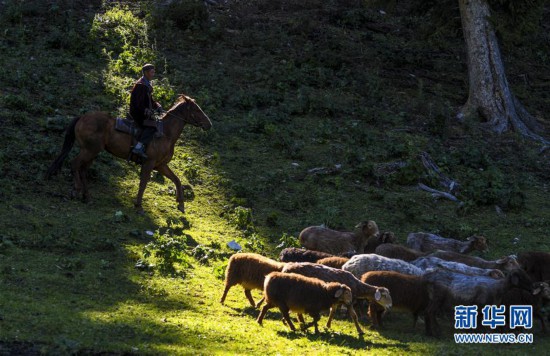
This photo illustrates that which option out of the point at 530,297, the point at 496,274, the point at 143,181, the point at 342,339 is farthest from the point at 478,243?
the point at 143,181

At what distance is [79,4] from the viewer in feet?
102

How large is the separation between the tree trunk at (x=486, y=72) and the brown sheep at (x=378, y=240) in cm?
1086

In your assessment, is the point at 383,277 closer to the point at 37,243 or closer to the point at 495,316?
the point at 495,316

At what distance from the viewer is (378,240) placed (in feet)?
58.7

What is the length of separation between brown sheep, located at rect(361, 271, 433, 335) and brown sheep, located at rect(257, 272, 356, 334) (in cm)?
112

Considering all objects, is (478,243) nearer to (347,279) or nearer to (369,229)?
(369,229)

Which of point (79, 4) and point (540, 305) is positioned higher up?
point (79, 4)

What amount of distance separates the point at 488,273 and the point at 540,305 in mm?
1134

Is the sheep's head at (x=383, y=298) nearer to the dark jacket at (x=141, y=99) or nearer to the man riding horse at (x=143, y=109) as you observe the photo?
the man riding horse at (x=143, y=109)

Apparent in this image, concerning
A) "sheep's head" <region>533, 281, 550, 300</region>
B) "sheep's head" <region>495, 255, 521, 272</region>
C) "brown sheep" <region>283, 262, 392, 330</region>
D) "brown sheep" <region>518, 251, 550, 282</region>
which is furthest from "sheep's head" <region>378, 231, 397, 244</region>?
"sheep's head" <region>533, 281, 550, 300</region>

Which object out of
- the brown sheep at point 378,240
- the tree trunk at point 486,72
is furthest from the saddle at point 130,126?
the tree trunk at point 486,72

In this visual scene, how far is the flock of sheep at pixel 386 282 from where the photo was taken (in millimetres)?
13227

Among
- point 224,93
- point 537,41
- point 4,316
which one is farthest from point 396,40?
point 4,316

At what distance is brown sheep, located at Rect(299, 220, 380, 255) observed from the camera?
1756 centimetres
